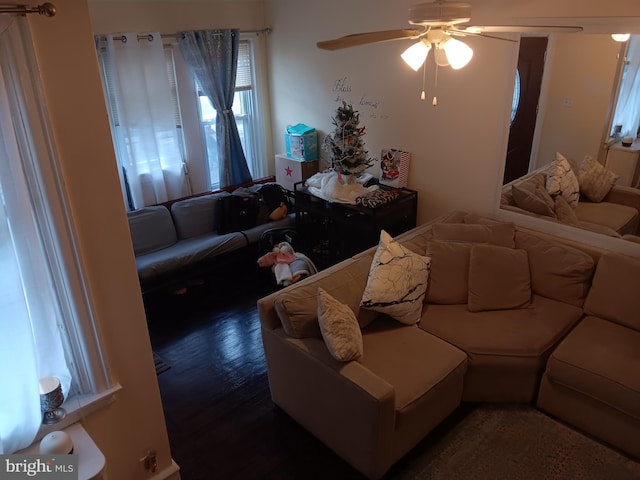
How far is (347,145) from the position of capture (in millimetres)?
4062

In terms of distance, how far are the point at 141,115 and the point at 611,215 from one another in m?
3.90

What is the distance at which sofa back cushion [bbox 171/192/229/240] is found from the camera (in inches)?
179

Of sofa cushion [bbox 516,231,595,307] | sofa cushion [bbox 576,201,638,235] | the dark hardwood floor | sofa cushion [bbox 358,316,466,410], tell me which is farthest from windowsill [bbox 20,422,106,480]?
sofa cushion [bbox 576,201,638,235]

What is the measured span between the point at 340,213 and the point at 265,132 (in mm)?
1762

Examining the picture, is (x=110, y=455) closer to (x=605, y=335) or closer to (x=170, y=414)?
(x=170, y=414)

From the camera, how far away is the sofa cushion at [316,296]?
265cm

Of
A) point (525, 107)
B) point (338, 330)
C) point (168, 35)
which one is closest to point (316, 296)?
point (338, 330)

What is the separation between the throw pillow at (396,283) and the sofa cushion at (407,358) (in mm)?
116

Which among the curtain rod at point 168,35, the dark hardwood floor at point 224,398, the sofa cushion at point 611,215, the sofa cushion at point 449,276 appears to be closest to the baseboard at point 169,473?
the dark hardwood floor at point 224,398

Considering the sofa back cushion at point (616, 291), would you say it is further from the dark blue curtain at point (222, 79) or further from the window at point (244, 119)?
the window at point (244, 119)

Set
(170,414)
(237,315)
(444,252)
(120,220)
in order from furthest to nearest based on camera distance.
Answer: (237,315)
(444,252)
(170,414)
(120,220)

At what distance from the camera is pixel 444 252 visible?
3242mm

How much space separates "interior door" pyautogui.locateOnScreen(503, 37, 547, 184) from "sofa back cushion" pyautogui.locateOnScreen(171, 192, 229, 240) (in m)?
2.63

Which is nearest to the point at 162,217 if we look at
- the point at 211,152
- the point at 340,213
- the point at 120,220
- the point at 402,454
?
the point at 211,152
